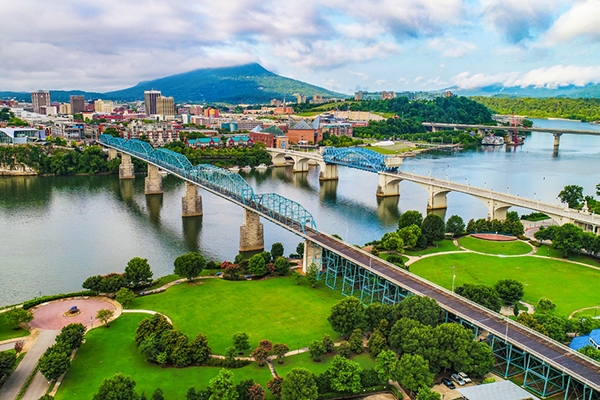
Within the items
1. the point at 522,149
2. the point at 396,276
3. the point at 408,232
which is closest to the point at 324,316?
the point at 396,276

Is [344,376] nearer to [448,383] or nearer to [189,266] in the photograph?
[448,383]

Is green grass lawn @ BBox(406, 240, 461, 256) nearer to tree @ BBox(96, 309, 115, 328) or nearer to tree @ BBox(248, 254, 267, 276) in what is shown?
tree @ BBox(248, 254, 267, 276)

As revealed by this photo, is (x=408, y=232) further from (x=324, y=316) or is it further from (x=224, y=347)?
(x=224, y=347)

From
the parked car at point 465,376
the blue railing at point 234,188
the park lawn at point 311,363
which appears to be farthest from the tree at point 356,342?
the blue railing at point 234,188

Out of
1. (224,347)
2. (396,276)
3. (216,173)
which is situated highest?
(216,173)

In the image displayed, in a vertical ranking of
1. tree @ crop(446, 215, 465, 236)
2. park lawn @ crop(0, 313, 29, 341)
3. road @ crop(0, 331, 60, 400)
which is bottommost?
road @ crop(0, 331, 60, 400)

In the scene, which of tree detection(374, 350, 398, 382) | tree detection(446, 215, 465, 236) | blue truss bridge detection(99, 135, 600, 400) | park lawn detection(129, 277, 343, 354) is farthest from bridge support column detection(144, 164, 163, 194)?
tree detection(374, 350, 398, 382)
